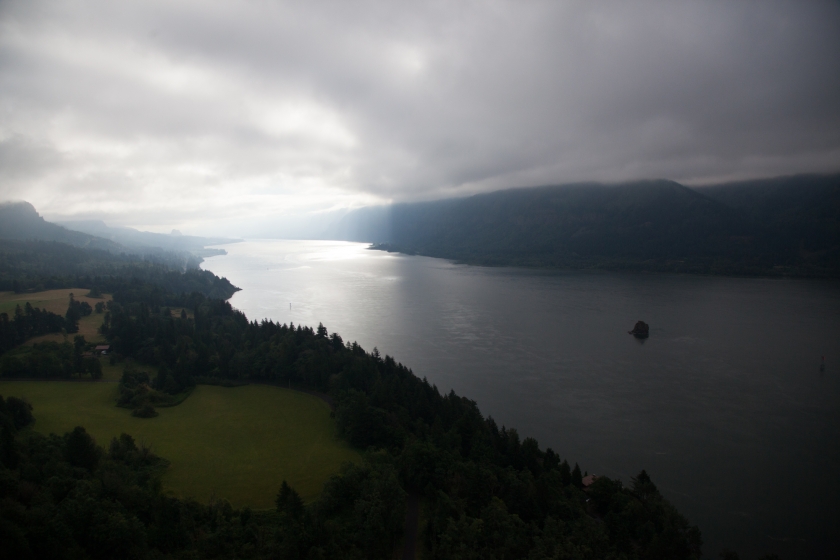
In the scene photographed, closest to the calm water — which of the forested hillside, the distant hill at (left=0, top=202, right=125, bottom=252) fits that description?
the forested hillside

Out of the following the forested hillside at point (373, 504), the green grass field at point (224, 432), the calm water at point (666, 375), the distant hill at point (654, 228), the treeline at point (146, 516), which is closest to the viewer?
the treeline at point (146, 516)

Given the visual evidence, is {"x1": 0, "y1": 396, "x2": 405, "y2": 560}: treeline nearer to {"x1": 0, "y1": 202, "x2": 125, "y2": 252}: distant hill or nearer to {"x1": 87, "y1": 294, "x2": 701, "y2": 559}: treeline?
{"x1": 87, "y1": 294, "x2": 701, "y2": 559}: treeline

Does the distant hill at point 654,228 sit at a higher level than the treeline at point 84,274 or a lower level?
higher

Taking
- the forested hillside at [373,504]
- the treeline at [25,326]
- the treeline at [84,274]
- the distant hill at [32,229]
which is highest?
the distant hill at [32,229]

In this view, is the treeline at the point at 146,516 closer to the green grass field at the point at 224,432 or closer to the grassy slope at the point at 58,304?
the green grass field at the point at 224,432

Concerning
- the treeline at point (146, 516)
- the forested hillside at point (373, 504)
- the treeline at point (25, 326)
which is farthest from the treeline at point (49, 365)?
the treeline at point (146, 516)

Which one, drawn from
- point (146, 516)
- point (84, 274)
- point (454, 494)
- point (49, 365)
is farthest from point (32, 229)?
Answer: point (454, 494)

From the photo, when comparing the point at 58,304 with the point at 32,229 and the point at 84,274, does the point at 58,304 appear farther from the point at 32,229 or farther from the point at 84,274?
the point at 32,229
